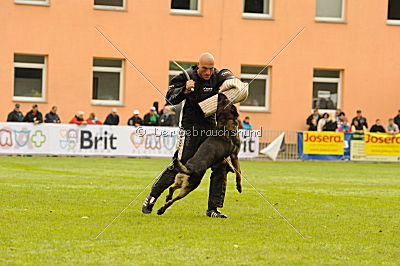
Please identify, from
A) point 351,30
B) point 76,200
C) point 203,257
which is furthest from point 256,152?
point 203,257

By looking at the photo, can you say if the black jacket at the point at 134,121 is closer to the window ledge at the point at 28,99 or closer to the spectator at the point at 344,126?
the window ledge at the point at 28,99

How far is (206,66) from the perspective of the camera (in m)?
10.3

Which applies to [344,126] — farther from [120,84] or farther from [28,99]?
[28,99]

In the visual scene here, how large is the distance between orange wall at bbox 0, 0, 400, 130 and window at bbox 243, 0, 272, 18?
1.20 ft

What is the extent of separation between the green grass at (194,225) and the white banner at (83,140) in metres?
9.14

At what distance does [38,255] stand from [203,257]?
1.48m

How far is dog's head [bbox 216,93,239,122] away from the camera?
1034 cm

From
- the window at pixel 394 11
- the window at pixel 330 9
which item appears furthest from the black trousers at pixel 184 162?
the window at pixel 394 11

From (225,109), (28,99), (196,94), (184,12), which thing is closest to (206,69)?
(196,94)

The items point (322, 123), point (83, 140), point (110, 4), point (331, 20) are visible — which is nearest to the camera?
point (83, 140)

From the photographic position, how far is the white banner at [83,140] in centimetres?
2728

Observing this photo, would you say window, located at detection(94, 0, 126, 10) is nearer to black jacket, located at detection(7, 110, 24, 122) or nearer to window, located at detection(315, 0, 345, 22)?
black jacket, located at detection(7, 110, 24, 122)

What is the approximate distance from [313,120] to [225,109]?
23.8m

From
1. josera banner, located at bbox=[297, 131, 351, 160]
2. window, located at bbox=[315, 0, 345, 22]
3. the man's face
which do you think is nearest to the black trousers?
the man's face
